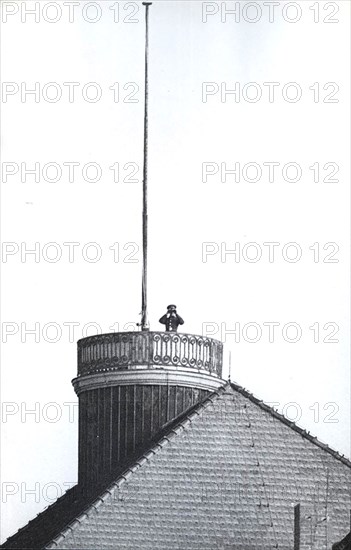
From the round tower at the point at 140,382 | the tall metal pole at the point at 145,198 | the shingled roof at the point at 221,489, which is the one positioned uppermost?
the tall metal pole at the point at 145,198

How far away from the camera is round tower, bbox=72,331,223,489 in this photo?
84.2 m

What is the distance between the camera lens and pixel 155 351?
84.2m

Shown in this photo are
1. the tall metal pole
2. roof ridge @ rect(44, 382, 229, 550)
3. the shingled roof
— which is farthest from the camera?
the tall metal pole

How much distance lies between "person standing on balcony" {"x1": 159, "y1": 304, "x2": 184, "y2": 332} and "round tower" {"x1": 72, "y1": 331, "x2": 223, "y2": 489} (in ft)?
1.72

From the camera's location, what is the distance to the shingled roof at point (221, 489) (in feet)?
259

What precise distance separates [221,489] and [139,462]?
2.32 metres

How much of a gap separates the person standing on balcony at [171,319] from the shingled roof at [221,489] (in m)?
3.37

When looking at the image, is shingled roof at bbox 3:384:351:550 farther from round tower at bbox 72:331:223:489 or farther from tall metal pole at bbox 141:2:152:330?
tall metal pole at bbox 141:2:152:330

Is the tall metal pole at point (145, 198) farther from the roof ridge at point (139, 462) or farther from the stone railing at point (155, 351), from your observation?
the roof ridge at point (139, 462)

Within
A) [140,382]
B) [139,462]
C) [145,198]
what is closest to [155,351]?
[140,382]

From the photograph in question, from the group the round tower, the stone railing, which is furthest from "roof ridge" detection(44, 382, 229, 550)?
the stone railing

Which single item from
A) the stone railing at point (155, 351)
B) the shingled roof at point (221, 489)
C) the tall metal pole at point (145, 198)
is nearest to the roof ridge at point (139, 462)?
the shingled roof at point (221, 489)

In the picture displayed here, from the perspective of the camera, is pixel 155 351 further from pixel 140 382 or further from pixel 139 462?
pixel 139 462

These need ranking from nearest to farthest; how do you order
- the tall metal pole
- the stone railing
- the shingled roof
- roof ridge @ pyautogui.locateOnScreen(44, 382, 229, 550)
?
1. roof ridge @ pyautogui.locateOnScreen(44, 382, 229, 550)
2. the shingled roof
3. the stone railing
4. the tall metal pole
